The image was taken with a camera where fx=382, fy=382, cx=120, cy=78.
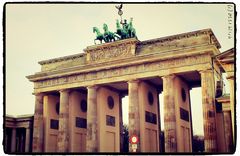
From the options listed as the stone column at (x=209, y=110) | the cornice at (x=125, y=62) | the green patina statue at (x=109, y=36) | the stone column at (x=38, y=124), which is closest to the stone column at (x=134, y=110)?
the cornice at (x=125, y=62)

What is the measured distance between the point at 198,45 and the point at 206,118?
5678mm

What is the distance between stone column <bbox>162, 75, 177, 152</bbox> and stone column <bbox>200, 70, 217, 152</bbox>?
96.5 inches

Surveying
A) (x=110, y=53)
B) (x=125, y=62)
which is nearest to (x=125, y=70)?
(x=125, y=62)

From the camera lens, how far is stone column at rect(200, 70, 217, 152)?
27.9 meters

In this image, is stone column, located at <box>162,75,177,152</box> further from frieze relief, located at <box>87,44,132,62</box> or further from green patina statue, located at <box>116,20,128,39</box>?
green patina statue, located at <box>116,20,128,39</box>

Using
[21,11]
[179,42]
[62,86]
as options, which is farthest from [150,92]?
[21,11]

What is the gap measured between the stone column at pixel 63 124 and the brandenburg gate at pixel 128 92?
0.09 metres

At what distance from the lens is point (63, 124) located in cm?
3497

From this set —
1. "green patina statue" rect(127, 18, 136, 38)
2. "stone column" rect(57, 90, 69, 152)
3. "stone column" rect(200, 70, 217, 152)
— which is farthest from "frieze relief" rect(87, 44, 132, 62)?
"stone column" rect(200, 70, 217, 152)

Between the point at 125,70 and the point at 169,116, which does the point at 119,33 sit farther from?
the point at 169,116

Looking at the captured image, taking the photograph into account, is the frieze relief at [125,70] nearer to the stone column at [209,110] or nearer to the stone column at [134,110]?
the stone column at [134,110]

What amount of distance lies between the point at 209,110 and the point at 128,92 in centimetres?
854

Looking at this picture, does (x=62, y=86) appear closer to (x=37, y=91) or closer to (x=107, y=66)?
(x=37, y=91)

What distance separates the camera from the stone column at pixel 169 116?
2934 centimetres
